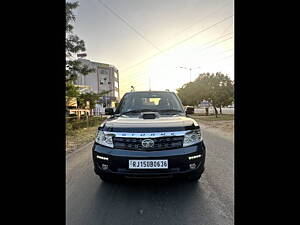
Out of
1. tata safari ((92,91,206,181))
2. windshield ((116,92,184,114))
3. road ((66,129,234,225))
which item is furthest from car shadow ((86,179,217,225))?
windshield ((116,92,184,114))

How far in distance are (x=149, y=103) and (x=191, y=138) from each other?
1.57m

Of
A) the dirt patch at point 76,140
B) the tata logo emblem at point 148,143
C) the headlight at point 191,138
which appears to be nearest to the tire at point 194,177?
the headlight at point 191,138

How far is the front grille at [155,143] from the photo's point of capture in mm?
2734

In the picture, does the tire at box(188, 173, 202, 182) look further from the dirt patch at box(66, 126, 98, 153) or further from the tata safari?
the dirt patch at box(66, 126, 98, 153)

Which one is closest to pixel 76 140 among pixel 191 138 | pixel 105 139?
pixel 105 139

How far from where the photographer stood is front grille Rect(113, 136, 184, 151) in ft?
8.97

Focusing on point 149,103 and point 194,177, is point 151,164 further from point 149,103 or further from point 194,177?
point 149,103

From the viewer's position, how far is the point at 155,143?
8.99ft

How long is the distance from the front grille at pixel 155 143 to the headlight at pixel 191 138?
0.07m

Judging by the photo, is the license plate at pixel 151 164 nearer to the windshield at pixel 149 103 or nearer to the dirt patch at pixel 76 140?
the windshield at pixel 149 103
